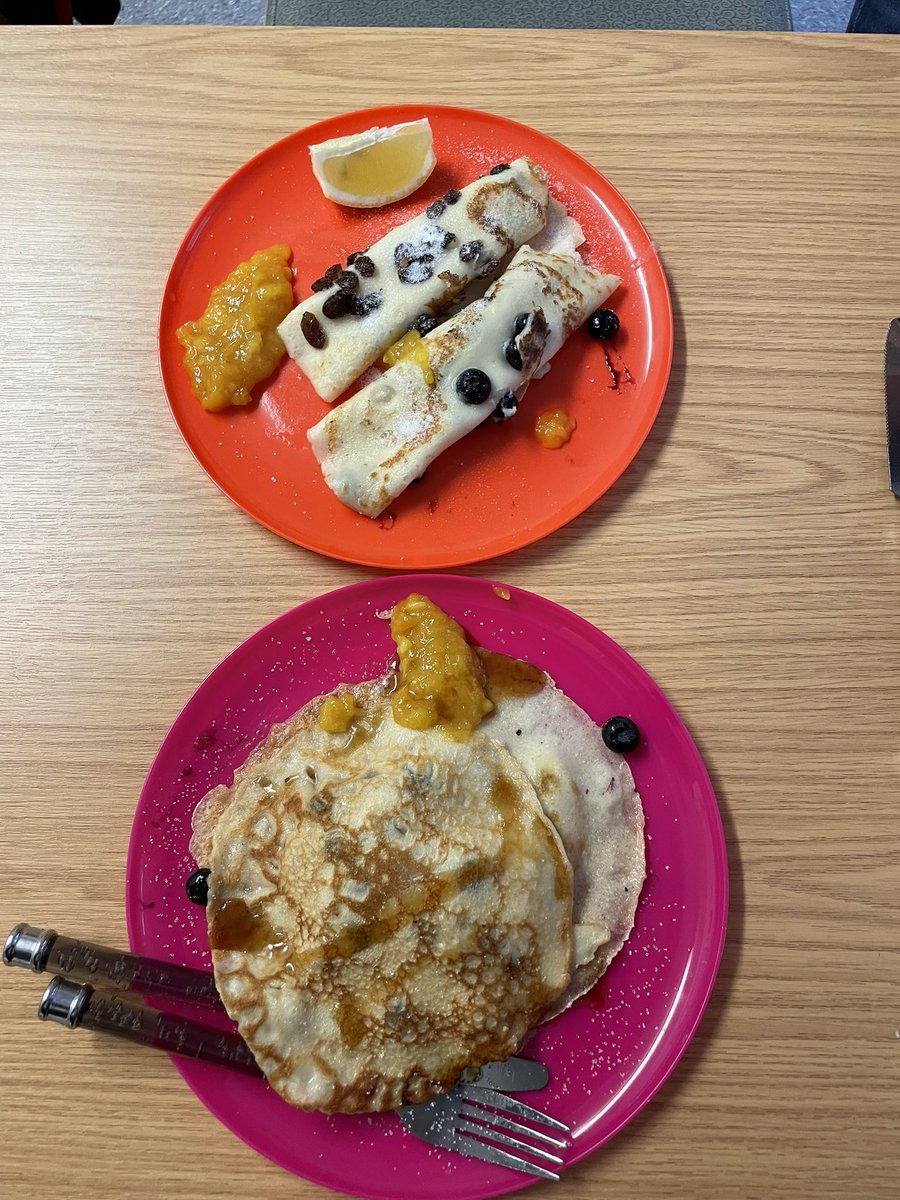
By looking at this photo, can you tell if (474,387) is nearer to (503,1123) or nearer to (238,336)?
(238,336)

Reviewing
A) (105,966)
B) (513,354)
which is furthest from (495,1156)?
(513,354)

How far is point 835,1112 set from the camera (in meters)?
1.30

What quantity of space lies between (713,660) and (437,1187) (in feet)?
2.95

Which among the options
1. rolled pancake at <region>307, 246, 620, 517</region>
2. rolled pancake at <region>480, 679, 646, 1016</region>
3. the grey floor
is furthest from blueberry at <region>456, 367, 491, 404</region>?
the grey floor

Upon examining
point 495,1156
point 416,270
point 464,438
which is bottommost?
point 495,1156

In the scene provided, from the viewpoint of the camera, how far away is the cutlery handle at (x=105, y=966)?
1.13 metres

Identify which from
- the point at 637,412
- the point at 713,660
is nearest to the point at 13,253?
the point at 637,412

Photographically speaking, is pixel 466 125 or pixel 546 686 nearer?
pixel 546 686

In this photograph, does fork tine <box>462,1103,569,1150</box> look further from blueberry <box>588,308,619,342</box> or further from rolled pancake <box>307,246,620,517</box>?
blueberry <box>588,308,619,342</box>

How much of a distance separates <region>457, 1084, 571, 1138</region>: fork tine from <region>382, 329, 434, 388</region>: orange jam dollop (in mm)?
1131

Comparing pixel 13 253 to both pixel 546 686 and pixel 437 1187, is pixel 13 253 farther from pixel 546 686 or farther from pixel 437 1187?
pixel 437 1187

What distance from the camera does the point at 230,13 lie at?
257 cm

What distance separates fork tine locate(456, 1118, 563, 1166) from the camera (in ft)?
4.06

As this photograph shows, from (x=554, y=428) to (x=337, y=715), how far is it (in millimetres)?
626
